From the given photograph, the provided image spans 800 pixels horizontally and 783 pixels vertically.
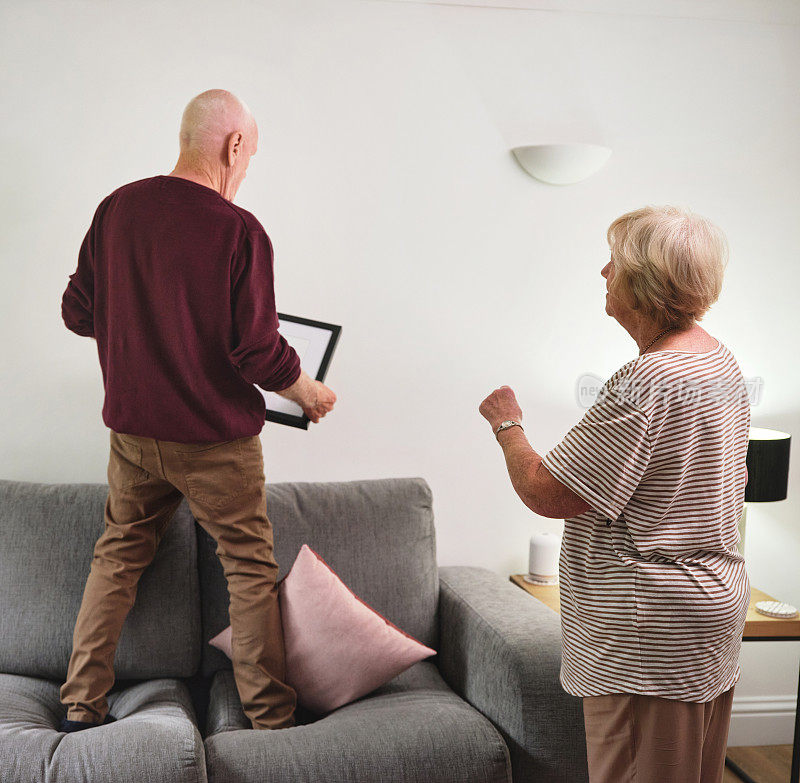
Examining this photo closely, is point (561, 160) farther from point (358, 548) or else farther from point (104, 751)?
point (104, 751)

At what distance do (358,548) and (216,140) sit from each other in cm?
111

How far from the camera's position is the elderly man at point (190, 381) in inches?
71.4

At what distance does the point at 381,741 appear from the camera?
169cm

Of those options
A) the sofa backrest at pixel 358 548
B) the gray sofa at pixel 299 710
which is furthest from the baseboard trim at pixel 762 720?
the sofa backrest at pixel 358 548

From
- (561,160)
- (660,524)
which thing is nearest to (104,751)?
(660,524)

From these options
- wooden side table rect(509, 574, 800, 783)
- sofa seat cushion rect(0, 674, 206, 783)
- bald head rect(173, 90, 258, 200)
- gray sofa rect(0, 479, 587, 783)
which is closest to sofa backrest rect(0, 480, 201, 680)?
gray sofa rect(0, 479, 587, 783)

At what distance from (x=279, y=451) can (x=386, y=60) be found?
1.23 meters

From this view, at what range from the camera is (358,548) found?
7.27 ft

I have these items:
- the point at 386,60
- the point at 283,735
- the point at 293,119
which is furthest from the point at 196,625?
the point at 386,60

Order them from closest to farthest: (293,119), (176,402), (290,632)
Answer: (176,402) < (290,632) < (293,119)

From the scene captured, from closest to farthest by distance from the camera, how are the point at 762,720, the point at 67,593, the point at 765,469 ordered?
the point at 67,593 < the point at 765,469 < the point at 762,720

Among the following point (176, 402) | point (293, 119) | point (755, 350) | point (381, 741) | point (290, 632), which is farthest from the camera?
point (755, 350)

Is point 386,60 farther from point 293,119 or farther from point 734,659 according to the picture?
point 734,659

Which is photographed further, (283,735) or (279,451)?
(279,451)
